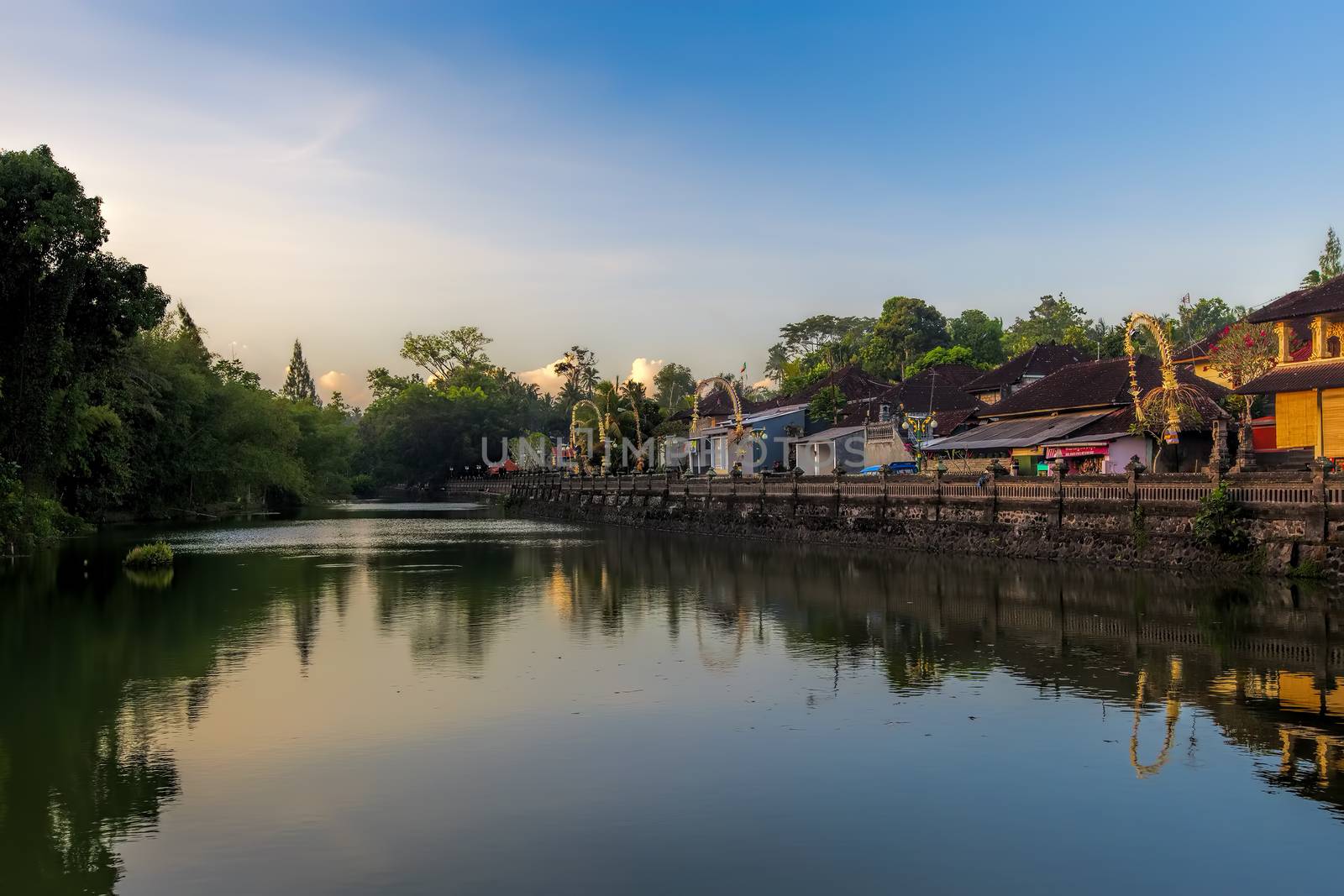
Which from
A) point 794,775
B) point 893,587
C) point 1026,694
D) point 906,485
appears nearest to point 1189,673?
point 1026,694

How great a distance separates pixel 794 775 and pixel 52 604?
22902mm

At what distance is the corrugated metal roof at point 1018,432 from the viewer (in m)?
46.4

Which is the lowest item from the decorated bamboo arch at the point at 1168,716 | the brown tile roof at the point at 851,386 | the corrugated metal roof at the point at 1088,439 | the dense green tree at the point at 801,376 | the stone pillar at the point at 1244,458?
the decorated bamboo arch at the point at 1168,716

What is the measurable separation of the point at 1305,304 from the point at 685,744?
28.4 metres

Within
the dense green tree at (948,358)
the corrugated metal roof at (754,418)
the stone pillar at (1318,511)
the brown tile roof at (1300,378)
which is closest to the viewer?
the stone pillar at (1318,511)

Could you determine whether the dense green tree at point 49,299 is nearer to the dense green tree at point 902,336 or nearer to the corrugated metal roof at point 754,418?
the corrugated metal roof at point 754,418

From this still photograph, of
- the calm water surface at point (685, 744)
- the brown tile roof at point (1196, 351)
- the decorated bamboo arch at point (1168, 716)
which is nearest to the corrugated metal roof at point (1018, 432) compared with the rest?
the calm water surface at point (685, 744)

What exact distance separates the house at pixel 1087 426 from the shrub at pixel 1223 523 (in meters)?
9.63

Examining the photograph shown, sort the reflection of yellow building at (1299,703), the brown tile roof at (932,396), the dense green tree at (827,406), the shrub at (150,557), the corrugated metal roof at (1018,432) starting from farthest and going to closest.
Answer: the dense green tree at (827,406) → the brown tile roof at (932,396) → the corrugated metal roof at (1018,432) → the shrub at (150,557) → the reflection of yellow building at (1299,703)

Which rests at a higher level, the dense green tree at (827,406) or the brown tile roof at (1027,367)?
the brown tile roof at (1027,367)

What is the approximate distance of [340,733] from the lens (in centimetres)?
1502

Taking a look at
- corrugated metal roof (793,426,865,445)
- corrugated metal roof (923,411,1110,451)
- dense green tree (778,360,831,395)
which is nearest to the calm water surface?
corrugated metal roof (923,411,1110,451)

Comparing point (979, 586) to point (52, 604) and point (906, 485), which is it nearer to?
point (906, 485)

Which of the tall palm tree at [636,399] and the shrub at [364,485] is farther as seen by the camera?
the shrub at [364,485]
